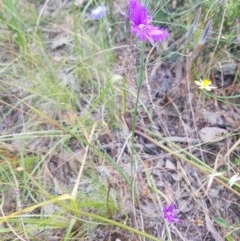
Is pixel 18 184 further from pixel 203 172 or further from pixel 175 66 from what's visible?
pixel 175 66

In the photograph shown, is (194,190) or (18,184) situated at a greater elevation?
(18,184)

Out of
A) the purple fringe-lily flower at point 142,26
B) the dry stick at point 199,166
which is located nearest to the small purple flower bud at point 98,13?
the dry stick at point 199,166

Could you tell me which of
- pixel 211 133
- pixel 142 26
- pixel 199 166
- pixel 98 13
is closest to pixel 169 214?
pixel 199 166

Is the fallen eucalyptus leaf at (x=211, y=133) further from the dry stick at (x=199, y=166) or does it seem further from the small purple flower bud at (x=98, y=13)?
the small purple flower bud at (x=98, y=13)

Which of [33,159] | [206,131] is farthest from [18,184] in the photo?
[206,131]

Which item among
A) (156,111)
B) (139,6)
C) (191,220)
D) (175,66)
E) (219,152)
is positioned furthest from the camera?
(175,66)

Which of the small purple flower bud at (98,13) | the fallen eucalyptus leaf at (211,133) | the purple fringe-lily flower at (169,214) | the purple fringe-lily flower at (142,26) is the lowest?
the fallen eucalyptus leaf at (211,133)

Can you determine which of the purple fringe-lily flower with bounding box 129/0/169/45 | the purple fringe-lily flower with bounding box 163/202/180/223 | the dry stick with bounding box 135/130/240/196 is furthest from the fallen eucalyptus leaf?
the purple fringe-lily flower with bounding box 129/0/169/45

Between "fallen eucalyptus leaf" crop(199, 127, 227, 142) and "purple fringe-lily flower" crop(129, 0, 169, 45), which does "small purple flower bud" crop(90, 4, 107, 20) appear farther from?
"purple fringe-lily flower" crop(129, 0, 169, 45)
